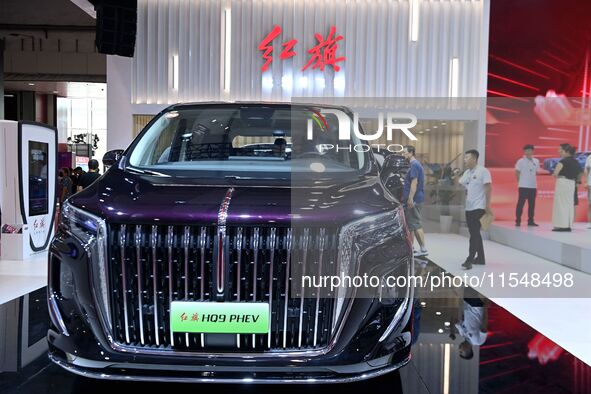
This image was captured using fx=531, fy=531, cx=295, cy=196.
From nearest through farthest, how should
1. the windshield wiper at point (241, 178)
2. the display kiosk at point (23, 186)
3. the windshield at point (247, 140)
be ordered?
the windshield wiper at point (241, 178)
the windshield at point (247, 140)
the display kiosk at point (23, 186)

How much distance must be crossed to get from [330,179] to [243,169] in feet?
1.49

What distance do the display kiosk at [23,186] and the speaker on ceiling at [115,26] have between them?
8.23ft

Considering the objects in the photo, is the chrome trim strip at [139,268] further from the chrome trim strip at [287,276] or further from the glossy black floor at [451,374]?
the glossy black floor at [451,374]

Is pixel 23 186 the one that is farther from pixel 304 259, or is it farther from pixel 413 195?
pixel 304 259

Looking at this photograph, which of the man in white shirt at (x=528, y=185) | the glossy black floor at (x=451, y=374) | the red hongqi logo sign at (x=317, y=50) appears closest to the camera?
the glossy black floor at (x=451, y=374)

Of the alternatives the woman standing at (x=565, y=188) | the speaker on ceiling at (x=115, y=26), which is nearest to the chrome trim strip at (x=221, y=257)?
the woman standing at (x=565, y=188)

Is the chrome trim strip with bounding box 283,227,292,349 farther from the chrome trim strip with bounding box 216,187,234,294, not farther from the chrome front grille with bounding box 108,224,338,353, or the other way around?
the chrome trim strip with bounding box 216,187,234,294

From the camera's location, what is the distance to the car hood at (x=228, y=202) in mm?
1912

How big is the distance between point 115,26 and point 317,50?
3387 millimetres

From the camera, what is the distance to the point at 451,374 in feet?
8.70

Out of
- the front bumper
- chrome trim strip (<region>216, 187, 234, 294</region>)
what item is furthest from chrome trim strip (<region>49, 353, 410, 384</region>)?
chrome trim strip (<region>216, 187, 234, 294</region>)

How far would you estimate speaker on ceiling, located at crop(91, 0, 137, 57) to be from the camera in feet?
27.6

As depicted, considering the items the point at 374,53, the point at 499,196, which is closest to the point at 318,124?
the point at 499,196

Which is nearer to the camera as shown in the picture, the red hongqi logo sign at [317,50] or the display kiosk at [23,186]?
the display kiosk at [23,186]
